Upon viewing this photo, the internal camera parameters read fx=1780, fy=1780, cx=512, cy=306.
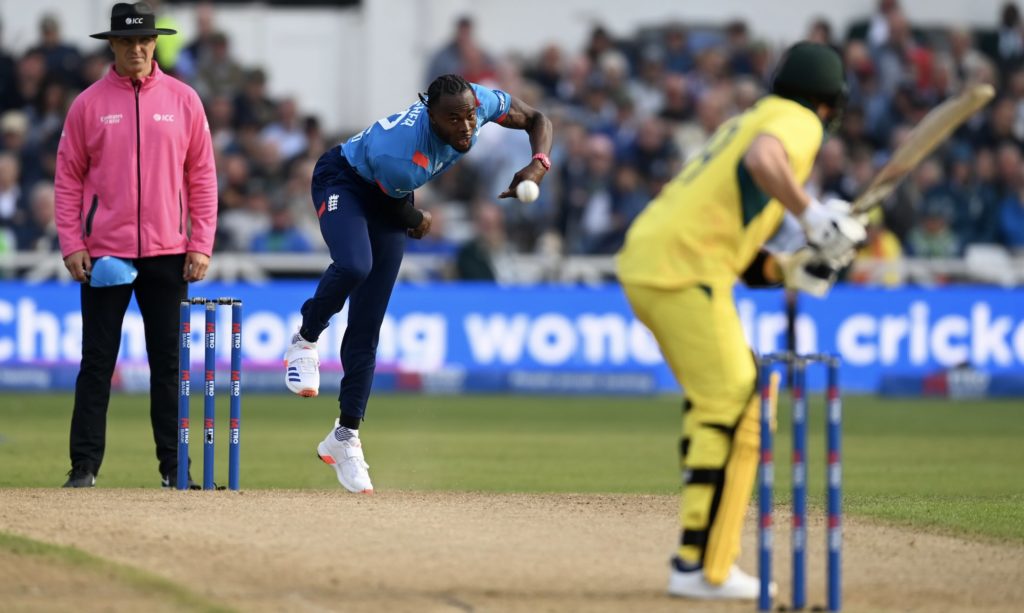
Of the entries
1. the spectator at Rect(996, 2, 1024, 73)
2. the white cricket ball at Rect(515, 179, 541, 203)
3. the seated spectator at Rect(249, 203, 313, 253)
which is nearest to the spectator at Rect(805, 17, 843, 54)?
the spectator at Rect(996, 2, 1024, 73)

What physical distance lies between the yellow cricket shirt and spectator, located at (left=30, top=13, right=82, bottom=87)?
1671 cm

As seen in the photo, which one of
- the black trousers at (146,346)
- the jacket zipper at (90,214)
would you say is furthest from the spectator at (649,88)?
the jacket zipper at (90,214)

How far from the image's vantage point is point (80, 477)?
10906 millimetres

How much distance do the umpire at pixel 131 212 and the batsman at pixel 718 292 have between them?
414 centimetres

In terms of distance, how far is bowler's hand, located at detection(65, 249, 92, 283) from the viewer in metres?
10.7

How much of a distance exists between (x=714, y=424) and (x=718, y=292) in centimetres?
55

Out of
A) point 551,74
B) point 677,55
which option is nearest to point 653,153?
point 551,74

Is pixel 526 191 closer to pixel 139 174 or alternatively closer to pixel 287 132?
pixel 139 174

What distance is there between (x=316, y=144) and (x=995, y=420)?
9.54 meters

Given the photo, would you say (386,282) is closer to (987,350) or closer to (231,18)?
(987,350)

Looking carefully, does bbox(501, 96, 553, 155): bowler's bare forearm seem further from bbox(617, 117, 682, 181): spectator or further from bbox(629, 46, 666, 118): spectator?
bbox(629, 46, 666, 118): spectator

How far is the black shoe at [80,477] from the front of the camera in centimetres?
1090

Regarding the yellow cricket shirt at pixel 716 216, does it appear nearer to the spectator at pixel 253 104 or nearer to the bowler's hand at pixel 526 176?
the bowler's hand at pixel 526 176

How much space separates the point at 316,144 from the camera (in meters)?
23.4
